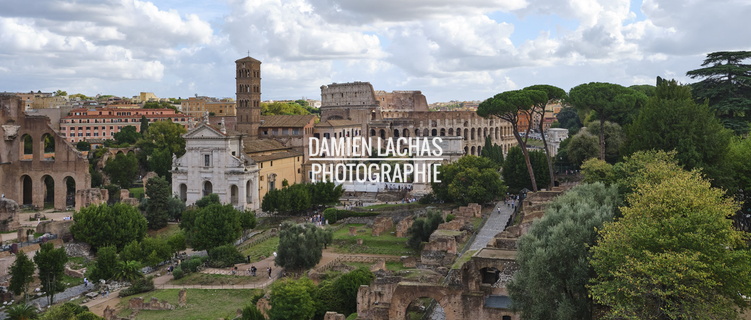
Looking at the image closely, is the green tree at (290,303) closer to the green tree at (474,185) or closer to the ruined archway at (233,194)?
the green tree at (474,185)

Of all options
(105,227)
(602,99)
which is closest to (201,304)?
(105,227)

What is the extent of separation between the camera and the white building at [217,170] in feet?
160

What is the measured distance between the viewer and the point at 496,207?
139 feet

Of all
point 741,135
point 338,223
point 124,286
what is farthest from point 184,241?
point 741,135

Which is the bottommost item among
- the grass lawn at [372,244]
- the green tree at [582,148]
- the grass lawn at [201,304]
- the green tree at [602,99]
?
the grass lawn at [201,304]

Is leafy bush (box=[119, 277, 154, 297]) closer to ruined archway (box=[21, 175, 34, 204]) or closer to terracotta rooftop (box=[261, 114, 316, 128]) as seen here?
ruined archway (box=[21, 175, 34, 204])

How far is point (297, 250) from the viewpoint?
30.4m

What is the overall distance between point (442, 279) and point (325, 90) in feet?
277

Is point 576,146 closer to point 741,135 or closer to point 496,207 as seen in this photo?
point 496,207

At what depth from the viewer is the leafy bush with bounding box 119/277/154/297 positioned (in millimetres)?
28766

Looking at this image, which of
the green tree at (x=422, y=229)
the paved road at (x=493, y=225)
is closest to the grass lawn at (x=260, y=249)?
the green tree at (x=422, y=229)

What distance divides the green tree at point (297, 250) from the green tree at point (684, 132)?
15.0 metres

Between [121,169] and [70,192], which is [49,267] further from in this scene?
[121,169]

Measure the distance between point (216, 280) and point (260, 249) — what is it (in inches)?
247
